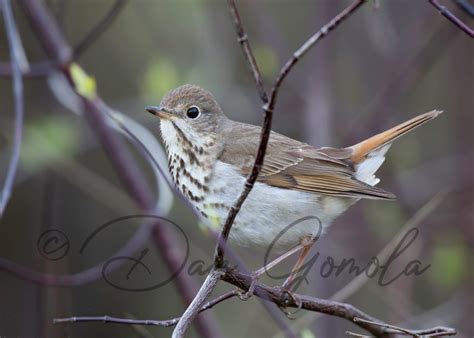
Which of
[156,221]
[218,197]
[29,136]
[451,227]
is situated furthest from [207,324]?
[451,227]

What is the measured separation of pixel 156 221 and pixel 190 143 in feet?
3.67

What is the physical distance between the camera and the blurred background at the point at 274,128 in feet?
21.9

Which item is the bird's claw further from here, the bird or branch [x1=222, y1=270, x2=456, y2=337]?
the bird

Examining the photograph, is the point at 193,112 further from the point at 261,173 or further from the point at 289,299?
the point at 289,299

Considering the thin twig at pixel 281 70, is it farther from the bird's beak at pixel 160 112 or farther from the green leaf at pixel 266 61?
the green leaf at pixel 266 61

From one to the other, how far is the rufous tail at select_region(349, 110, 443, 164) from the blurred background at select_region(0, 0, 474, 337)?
1.50m

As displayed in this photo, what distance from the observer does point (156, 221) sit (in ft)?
18.3

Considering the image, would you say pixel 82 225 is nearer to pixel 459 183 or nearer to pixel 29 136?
pixel 29 136

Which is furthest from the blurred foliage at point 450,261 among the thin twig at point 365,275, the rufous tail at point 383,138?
the rufous tail at point 383,138

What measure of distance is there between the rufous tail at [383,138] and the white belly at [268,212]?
433 millimetres

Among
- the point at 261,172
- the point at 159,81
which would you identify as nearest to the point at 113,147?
the point at 159,81

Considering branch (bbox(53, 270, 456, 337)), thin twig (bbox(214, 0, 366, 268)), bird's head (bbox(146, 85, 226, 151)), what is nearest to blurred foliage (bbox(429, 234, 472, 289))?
bird's head (bbox(146, 85, 226, 151))

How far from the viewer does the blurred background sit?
668 cm

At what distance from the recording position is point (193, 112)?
4816 millimetres
